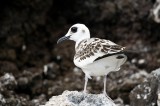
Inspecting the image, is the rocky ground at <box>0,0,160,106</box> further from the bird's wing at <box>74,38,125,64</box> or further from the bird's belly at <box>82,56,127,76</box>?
the bird's belly at <box>82,56,127,76</box>

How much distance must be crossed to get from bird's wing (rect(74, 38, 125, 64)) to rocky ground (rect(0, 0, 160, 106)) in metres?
4.56

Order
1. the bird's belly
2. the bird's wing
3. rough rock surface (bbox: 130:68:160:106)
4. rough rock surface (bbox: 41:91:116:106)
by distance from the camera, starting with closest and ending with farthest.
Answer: rough rock surface (bbox: 41:91:116:106)
the bird's wing
the bird's belly
rough rock surface (bbox: 130:68:160:106)

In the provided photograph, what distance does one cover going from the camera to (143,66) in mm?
16484

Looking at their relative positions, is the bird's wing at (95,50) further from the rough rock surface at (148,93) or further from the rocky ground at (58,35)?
the rocky ground at (58,35)

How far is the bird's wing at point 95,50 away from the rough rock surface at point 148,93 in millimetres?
1931

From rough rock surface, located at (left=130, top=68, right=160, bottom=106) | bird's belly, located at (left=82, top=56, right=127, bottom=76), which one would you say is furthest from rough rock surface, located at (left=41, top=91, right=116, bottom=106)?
rough rock surface, located at (left=130, top=68, right=160, bottom=106)

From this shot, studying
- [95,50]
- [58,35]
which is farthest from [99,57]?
[58,35]

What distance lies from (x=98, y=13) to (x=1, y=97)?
5.97 m

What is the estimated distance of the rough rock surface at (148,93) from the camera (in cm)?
1174

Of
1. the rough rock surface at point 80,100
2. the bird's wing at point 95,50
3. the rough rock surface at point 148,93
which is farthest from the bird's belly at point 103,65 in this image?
the rough rock surface at point 148,93

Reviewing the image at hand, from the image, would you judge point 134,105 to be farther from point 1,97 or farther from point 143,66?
point 143,66

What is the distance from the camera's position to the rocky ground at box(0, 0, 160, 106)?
15422 mm

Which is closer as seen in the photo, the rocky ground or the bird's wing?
the bird's wing

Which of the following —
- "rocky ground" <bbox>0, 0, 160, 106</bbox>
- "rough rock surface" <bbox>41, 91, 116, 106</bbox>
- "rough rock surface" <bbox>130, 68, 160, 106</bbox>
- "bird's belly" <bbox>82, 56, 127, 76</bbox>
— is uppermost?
"rocky ground" <bbox>0, 0, 160, 106</bbox>
